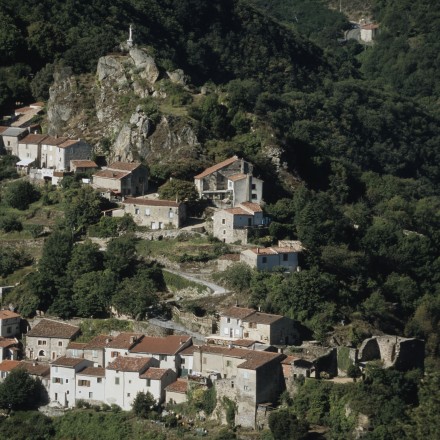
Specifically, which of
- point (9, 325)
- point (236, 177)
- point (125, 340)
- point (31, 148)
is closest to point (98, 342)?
point (125, 340)

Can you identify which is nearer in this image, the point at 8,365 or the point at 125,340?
the point at 125,340

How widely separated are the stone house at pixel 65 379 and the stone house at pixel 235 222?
11.9 m

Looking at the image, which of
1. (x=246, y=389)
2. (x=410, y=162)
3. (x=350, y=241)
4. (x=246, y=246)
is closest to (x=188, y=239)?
(x=246, y=246)

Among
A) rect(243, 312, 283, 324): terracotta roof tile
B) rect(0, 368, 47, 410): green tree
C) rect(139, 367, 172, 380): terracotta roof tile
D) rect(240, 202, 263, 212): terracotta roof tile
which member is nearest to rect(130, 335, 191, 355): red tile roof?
rect(139, 367, 172, 380): terracotta roof tile

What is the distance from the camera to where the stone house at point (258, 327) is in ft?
259

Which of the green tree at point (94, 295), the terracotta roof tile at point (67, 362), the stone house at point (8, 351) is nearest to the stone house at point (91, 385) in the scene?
the terracotta roof tile at point (67, 362)

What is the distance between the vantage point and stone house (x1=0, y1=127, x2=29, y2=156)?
332ft

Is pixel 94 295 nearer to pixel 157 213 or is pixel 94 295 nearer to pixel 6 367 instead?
pixel 6 367

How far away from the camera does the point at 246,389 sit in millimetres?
74500

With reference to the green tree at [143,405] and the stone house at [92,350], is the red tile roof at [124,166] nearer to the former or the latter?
the stone house at [92,350]

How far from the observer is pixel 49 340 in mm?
82062

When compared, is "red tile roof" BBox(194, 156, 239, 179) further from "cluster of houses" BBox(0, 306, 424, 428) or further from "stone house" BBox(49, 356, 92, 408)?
"stone house" BBox(49, 356, 92, 408)

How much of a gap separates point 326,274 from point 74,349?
43.8ft

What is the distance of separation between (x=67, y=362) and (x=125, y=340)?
9.39 ft
